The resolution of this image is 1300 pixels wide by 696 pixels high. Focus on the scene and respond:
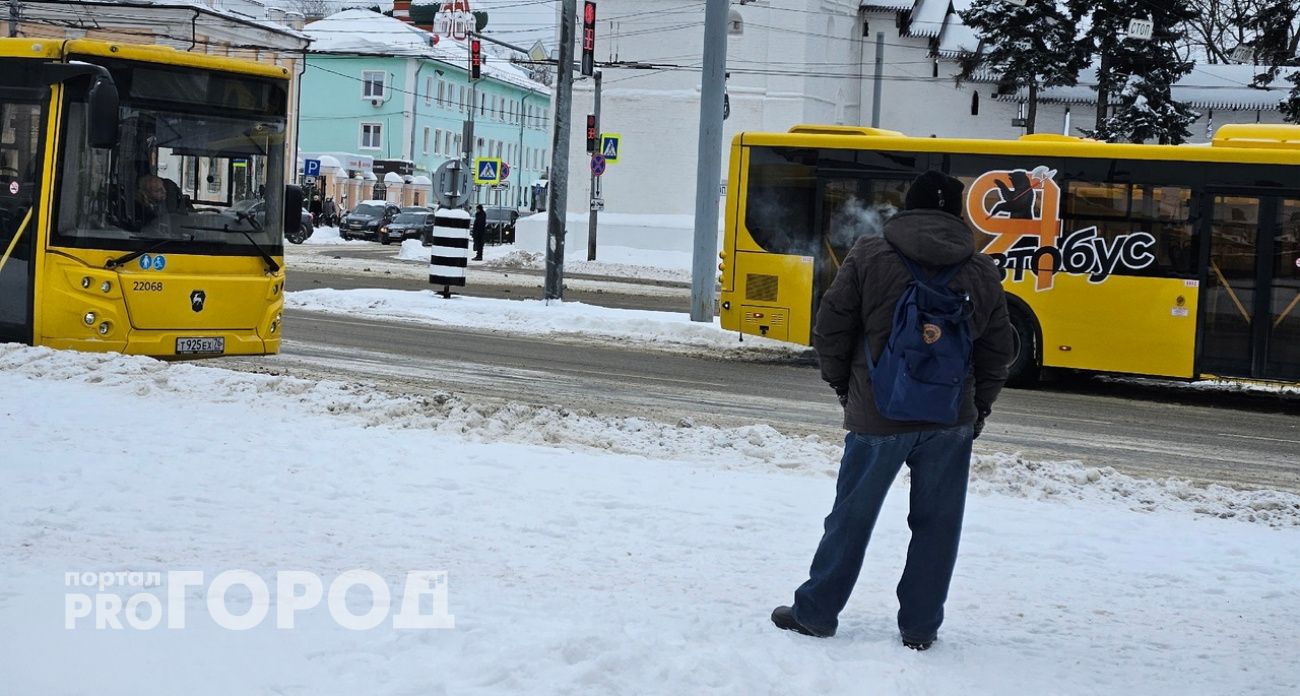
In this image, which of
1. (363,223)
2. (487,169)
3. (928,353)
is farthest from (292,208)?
(363,223)

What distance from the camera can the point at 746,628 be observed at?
5551 millimetres

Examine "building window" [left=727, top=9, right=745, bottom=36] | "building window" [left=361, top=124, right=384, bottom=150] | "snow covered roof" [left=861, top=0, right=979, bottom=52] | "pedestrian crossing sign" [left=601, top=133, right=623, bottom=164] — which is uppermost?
"snow covered roof" [left=861, top=0, right=979, bottom=52]

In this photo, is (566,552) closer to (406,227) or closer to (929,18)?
(406,227)

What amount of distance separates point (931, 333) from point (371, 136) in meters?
80.8

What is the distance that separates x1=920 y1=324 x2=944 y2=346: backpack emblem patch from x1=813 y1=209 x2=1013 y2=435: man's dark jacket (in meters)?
0.18

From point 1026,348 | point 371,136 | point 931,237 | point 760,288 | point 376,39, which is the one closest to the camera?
point 931,237

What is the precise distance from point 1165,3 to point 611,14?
696 inches

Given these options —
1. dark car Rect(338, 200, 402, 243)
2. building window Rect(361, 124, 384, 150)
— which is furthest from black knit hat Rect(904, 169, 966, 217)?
building window Rect(361, 124, 384, 150)

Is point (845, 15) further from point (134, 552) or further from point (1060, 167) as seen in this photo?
point (134, 552)

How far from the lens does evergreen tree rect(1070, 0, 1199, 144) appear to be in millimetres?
42656

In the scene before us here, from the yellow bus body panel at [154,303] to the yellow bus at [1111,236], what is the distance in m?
6.99

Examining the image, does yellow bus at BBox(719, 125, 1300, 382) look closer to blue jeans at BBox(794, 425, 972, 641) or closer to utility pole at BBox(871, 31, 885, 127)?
blue jeans at BBox(794, 425, 972, 641)

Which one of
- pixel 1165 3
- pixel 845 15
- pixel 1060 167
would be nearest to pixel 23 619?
pixel 1060 167

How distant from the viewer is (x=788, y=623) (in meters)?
5.59
